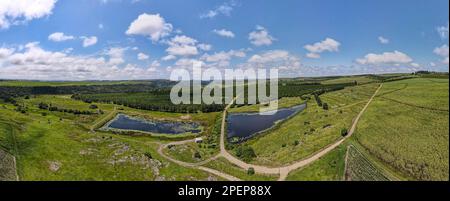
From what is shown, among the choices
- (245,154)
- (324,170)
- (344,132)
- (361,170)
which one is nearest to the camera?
(361,170)

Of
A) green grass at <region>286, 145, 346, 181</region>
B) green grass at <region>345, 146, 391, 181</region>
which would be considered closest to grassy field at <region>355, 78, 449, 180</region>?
green grass at <region>345, 146, 391, 181</region>

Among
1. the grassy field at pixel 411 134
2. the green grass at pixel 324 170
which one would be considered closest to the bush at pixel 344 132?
the grassy field at pixel 411 134

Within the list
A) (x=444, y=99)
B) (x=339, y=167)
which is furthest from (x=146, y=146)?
(x=444, y=99)

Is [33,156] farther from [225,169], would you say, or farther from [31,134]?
[225,169]

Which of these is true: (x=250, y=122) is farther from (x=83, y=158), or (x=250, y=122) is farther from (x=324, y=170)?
(x=83, y=158)

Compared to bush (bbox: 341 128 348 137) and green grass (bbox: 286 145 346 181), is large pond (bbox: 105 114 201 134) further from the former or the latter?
green grass (bbox: 286 145 346 181)

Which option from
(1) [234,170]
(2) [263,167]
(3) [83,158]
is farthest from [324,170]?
(3) [83,158]
